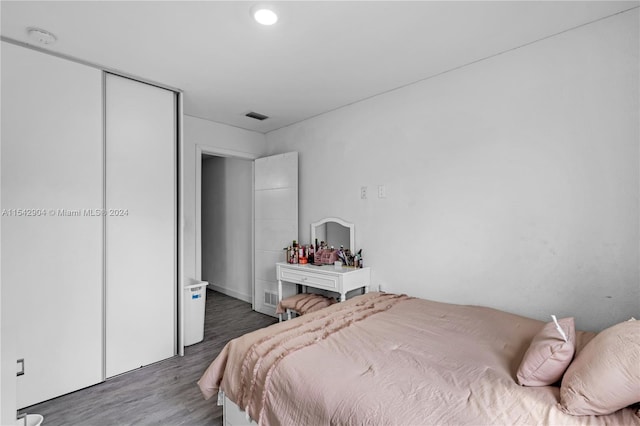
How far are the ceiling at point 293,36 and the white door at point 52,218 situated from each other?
25cm

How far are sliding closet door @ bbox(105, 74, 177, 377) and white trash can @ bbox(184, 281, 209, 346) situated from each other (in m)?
0.24

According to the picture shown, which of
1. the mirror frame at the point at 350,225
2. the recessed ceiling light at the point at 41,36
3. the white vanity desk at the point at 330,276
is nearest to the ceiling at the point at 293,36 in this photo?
the recessed ceiling light at the point at 41,36

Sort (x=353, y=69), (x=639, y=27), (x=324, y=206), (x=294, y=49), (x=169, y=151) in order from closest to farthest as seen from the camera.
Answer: (x=639, y=27) → (x=294, y=49) → (x=353, y=69) → (x=169, y=151) → (x=324, y=206)

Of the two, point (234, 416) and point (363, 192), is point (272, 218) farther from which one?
point (234, 416)

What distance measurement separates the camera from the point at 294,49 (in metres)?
2.34

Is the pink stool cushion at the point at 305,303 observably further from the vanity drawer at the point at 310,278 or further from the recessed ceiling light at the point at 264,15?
the recessed ceiling light at the point at 264,15

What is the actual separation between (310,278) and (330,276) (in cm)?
30

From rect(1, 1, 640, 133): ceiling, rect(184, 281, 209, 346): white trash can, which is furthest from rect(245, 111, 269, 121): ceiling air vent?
rect(184, 281, 209, 346): white trash can

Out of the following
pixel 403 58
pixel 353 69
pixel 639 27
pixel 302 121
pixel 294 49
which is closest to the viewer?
pixel 639 27

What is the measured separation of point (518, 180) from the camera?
2334mm

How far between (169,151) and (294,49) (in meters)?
1.51

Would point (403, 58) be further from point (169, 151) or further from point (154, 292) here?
point (154, 292)

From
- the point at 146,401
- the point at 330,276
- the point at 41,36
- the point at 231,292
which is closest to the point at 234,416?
the point at 146,401

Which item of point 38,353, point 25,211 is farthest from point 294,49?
point 38,353
